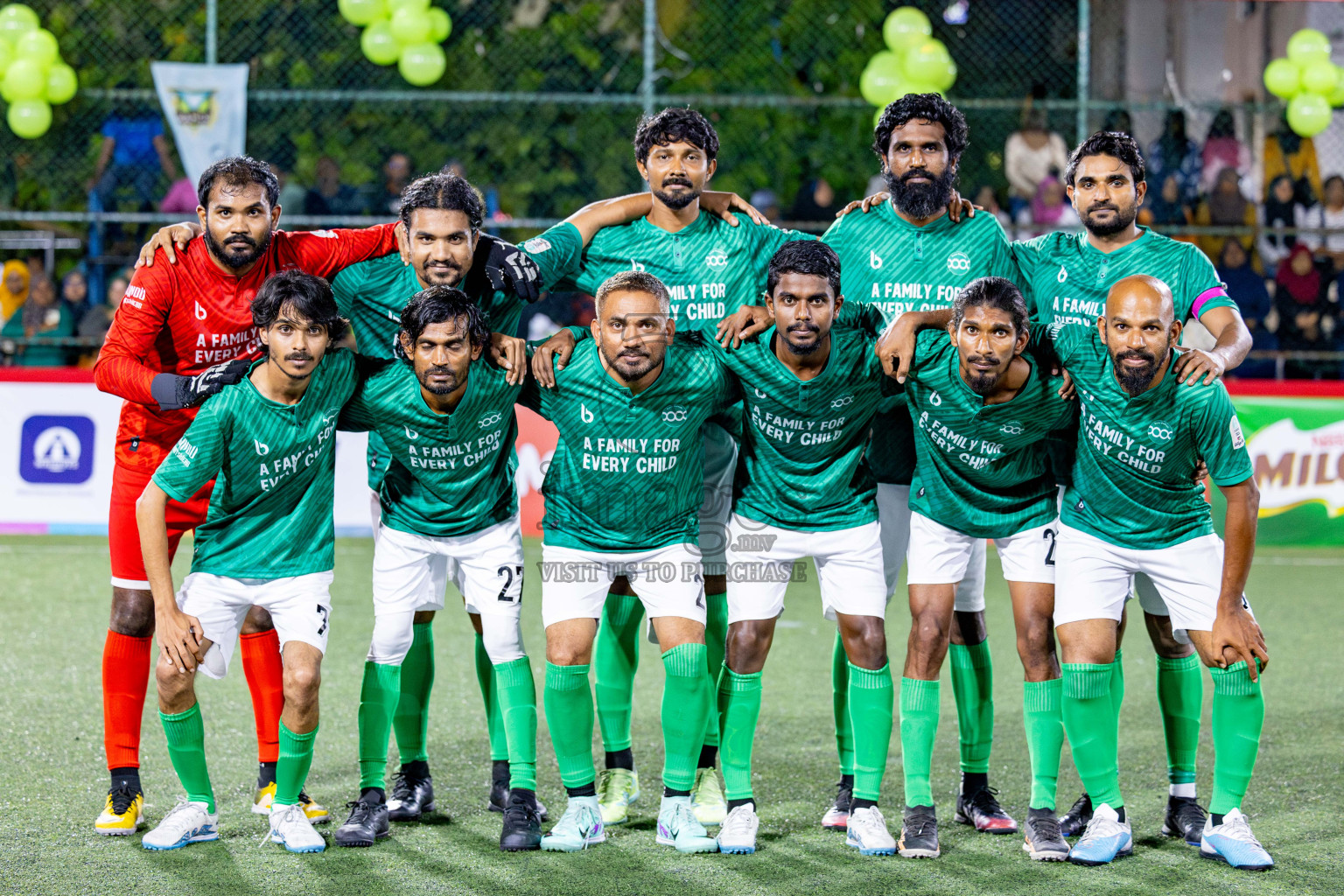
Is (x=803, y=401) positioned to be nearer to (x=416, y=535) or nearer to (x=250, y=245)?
(x=416, y=535)

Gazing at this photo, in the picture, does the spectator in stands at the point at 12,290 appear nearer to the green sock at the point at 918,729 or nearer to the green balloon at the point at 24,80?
the green balloon at the point at 24,80

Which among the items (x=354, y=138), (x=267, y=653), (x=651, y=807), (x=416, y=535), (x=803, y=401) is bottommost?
(x=651, y=807)

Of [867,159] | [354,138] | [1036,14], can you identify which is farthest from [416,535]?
[1036,14]

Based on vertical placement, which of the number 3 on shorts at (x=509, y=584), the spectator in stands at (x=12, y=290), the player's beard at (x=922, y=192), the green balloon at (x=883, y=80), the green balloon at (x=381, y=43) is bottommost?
the number 3 on shorts at (x=509, y=584)

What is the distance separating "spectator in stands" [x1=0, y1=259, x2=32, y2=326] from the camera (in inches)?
412

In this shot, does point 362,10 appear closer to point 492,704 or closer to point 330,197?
point 330,197

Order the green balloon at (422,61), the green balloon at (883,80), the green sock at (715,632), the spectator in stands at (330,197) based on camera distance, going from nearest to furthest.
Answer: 1. the green sock at (715,632)
2. the spectator in stands at (330,197)
3. the green balloon at (883,80)
4. the green balloon at (422,61)

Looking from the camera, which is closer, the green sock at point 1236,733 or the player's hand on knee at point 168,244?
the green sock at point 1236,733

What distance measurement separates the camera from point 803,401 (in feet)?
13.9

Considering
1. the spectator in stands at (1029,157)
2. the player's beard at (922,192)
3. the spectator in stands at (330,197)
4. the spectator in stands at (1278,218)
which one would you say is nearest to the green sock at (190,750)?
the player's beard at (922,192)

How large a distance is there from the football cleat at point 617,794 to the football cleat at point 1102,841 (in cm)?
140

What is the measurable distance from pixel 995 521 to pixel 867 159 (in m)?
8.45

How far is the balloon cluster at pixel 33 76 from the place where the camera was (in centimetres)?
1078

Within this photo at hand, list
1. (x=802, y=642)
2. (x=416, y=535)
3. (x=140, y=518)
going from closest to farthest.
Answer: (x=140, y=518), (x=416, y=535), (x=802, y=642)
